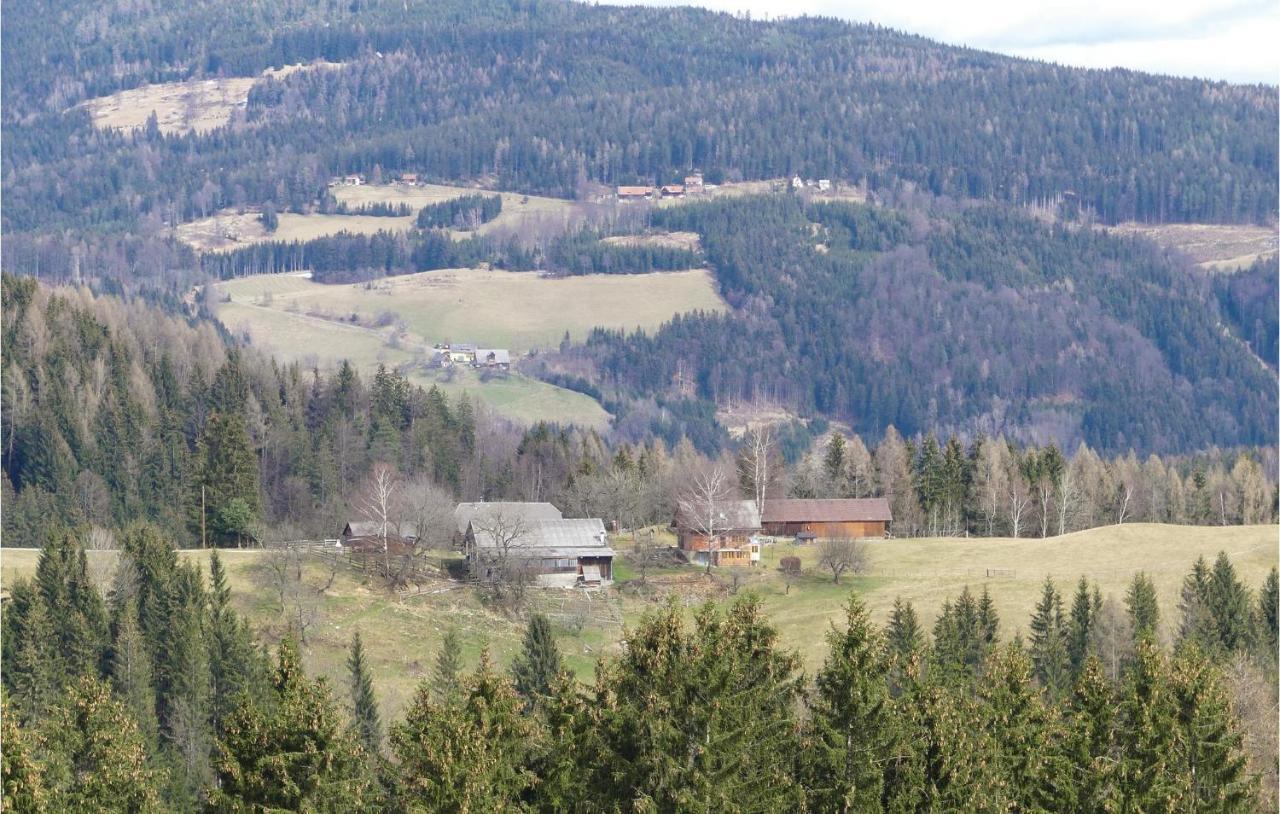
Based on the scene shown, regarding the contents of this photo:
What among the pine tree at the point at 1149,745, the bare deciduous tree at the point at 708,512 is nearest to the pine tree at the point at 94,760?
the pine tree at the point at 1149,745

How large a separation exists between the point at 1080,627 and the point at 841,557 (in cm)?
2355

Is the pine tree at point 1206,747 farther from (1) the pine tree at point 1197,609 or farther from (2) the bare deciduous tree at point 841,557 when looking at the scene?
(2) the bare deciduous tree at point 841,557

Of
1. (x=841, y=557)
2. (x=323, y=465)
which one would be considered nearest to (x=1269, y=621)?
(x=841, y=557)

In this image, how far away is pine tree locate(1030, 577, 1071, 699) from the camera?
285 ft

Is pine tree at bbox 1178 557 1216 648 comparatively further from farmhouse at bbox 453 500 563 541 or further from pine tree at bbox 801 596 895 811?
pine tree at bbox 801 596 895 811

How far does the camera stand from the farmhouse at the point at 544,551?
365ft

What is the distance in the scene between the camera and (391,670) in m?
95.2

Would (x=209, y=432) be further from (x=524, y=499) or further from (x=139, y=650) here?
(x=139, y=650)

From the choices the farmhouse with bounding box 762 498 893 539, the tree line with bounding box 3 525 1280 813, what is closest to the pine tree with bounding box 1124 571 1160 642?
the farmhouse with bounding box 762 498 893 539

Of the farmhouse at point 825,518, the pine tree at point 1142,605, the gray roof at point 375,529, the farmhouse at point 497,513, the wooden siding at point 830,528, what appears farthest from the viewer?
the farmhouse at point 825,518

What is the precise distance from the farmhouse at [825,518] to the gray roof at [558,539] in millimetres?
18008

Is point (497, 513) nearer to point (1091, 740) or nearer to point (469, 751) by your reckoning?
point (1091, 740)

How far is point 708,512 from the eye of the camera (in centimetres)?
12038

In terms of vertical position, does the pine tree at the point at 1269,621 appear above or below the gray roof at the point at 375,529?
below
